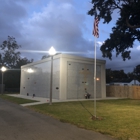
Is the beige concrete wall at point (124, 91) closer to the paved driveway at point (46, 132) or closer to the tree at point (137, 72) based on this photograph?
the paved driveway at point (46, 132)

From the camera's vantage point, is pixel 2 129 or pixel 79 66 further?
pixel 79 66

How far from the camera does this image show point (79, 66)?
89.6 ft

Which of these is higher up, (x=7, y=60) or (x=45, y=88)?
(x=7, y=60)

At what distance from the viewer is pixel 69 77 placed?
26.2 meters

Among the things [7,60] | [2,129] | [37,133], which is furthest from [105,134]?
[7,60]

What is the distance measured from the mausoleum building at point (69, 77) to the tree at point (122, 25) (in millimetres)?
3603

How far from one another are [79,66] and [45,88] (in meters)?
5.71

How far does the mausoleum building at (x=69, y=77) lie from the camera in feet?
84.0

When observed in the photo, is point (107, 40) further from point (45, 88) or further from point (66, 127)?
point (66, 127)

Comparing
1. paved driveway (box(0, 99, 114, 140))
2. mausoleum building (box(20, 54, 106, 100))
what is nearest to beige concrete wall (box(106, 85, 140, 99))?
mausoleum building (box(20, 54, 106, 100))

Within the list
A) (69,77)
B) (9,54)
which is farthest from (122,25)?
(9,54)

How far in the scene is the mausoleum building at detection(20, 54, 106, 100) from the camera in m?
25.6

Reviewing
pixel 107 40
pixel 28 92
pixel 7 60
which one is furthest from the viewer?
pixel 7 60

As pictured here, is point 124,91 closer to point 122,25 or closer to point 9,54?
point 122,25
